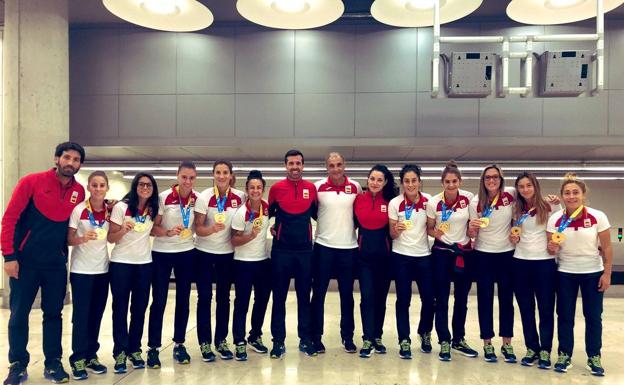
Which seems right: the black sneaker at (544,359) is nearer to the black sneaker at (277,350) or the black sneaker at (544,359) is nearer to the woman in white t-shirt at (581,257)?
the woman in white t-shirt at (581,257)

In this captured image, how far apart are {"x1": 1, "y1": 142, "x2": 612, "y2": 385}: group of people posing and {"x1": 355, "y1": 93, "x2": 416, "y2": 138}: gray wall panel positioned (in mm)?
3509

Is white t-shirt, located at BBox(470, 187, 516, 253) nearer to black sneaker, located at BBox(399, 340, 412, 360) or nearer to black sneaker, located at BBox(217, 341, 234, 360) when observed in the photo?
black sneaker, located at BBox(399, 340, 412, 360)

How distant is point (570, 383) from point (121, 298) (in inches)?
151

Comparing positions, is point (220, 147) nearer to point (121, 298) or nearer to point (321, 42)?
point (321, 42)

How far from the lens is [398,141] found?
729 cm

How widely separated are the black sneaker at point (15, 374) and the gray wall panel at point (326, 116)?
17.1 ft

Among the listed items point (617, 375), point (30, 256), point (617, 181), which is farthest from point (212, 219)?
point (617, 181)

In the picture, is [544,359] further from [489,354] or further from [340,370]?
[340,370]

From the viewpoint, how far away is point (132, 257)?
3.46 meters

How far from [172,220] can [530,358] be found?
353 centimetres

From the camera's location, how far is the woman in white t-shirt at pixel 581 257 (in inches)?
139

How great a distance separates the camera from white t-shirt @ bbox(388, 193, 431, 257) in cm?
386

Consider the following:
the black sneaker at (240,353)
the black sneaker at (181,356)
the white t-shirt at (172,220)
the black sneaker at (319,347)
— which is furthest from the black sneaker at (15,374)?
the black sneaker at (319,347)

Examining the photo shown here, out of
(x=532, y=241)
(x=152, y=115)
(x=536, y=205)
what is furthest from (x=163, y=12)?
(x=532, y=241)
